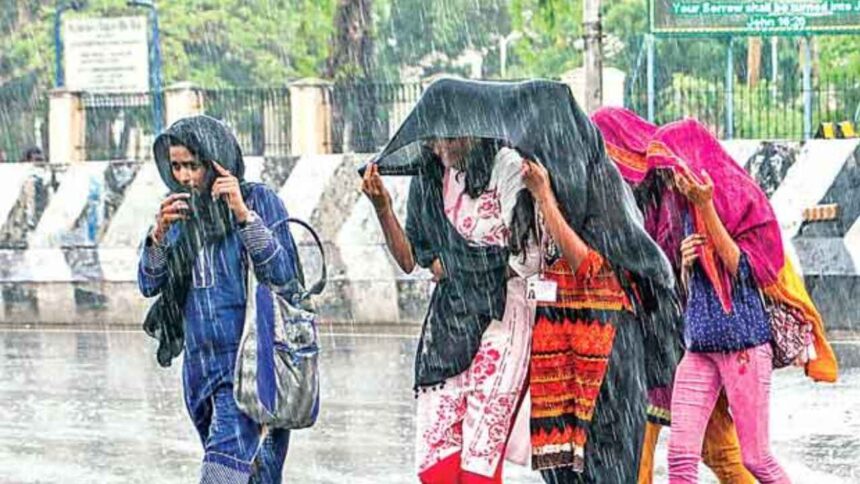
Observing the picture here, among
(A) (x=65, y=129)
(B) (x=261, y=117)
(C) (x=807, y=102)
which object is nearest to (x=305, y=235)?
(B) (x=261, y=117)

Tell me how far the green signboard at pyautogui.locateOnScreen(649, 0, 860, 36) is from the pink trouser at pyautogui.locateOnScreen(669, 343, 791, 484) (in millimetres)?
12399

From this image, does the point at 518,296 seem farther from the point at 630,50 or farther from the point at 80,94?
the point at 630,50

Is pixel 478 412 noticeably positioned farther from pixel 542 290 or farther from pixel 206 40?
Result: pixel 206 40

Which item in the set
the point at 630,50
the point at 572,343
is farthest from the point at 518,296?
the point at 630,50

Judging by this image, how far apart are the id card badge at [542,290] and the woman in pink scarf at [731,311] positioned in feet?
2.32

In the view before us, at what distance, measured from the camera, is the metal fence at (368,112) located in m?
18.2

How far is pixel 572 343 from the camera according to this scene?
5.67 meters

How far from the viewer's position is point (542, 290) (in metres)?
5.66

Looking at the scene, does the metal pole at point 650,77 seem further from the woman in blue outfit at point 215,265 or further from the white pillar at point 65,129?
the woman in blue outfit at point 215,265

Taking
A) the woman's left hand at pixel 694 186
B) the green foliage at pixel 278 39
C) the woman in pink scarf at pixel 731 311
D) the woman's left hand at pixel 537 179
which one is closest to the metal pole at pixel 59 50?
the green foliage at pixel 278 39

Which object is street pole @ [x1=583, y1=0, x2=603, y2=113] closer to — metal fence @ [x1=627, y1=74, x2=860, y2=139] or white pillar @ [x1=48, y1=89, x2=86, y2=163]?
metal fence @ [x1=627, y1=74, x2=860, y2=139]

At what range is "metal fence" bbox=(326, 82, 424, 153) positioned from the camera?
59.8 ft

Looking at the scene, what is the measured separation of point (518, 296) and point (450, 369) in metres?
0.32

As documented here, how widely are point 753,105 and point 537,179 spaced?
42.4 feet
